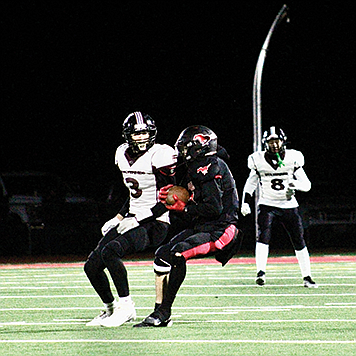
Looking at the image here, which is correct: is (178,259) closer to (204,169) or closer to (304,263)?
(204,169)

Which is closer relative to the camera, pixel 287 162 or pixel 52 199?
pixel 287 162

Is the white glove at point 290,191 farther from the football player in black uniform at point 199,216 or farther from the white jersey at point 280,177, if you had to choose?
the football player in black uniform at point 199,216

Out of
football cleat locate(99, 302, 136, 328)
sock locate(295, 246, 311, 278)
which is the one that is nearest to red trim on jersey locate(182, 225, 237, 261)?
football cleat locate(99, 302, 136, 328)

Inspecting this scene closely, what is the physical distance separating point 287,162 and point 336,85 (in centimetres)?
2405

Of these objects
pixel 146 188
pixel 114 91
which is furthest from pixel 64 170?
pixel 146 188

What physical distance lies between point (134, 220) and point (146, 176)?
0.37m

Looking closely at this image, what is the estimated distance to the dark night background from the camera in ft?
109

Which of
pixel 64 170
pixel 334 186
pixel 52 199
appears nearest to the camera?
pixel 52 199

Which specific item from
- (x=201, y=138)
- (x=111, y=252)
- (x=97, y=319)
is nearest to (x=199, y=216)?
(x=201, y=138)

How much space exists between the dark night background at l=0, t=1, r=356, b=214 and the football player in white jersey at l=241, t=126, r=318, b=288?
19.3 m

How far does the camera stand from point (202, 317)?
29.1ft

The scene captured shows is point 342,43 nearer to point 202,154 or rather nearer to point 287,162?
point 287,162

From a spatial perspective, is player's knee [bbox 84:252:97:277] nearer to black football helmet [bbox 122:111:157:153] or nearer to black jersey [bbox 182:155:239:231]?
black jersey [bbox 182:155:239:231]

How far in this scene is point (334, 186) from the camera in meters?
23.5
